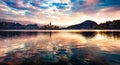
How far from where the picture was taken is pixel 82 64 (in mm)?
18578

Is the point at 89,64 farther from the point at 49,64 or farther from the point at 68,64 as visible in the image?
the point at 49,64

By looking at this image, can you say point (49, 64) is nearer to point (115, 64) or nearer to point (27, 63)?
point (27, 63)

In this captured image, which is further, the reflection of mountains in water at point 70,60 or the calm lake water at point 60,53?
the calm lake water at point 60,53

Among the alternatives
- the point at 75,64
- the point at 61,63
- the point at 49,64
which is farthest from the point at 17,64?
the point at 75,64

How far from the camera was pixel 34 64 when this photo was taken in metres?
18.6

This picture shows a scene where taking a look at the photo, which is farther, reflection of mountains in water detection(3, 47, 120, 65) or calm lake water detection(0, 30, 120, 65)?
calm lake water detection(0, 30, 120, 65)

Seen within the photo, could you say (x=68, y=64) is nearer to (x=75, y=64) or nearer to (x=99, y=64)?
(x=75, y=64)

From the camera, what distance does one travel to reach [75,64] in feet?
61.2

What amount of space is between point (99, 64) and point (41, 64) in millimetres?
8159

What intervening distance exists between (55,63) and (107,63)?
7615 mm

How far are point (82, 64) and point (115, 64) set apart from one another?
4.74m

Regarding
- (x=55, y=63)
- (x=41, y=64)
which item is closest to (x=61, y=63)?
(x=55, y=63)

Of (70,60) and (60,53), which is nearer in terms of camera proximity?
(70,60)

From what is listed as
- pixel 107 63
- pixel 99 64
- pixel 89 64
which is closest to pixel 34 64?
pixel 89 64
